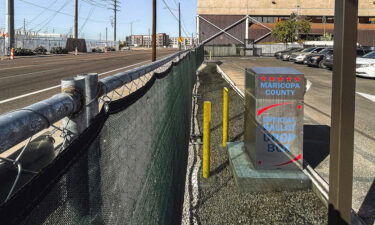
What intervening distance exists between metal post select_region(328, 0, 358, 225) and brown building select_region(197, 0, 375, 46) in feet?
193

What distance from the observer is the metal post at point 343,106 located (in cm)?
321

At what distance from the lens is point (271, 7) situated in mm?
64000

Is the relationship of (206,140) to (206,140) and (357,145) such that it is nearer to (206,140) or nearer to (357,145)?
(206,140)

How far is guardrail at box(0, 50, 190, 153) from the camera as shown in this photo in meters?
1.17

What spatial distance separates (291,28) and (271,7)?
8.44 metres

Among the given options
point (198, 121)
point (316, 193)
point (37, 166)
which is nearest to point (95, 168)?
point (37, 166)

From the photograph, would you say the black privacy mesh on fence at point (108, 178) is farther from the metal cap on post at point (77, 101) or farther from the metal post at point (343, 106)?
the metal post at point (343, 106)

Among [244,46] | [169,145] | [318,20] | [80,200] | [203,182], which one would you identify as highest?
[318,20]

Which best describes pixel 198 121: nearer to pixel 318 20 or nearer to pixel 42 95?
pixel 42 95

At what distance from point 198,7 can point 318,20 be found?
2239cm

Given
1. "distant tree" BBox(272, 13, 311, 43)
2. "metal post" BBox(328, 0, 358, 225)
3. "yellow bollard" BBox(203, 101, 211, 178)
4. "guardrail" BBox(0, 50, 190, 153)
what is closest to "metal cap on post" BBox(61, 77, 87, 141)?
"guardrail" BBox(0, 50, 190, 153)

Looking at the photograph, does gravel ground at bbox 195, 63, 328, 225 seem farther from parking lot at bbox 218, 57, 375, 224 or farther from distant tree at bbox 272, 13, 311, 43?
distant tree at bbox 272, 13, 311, 43

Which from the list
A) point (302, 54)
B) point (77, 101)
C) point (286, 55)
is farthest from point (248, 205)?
point (286, 55)

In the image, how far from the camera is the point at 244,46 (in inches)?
2112
